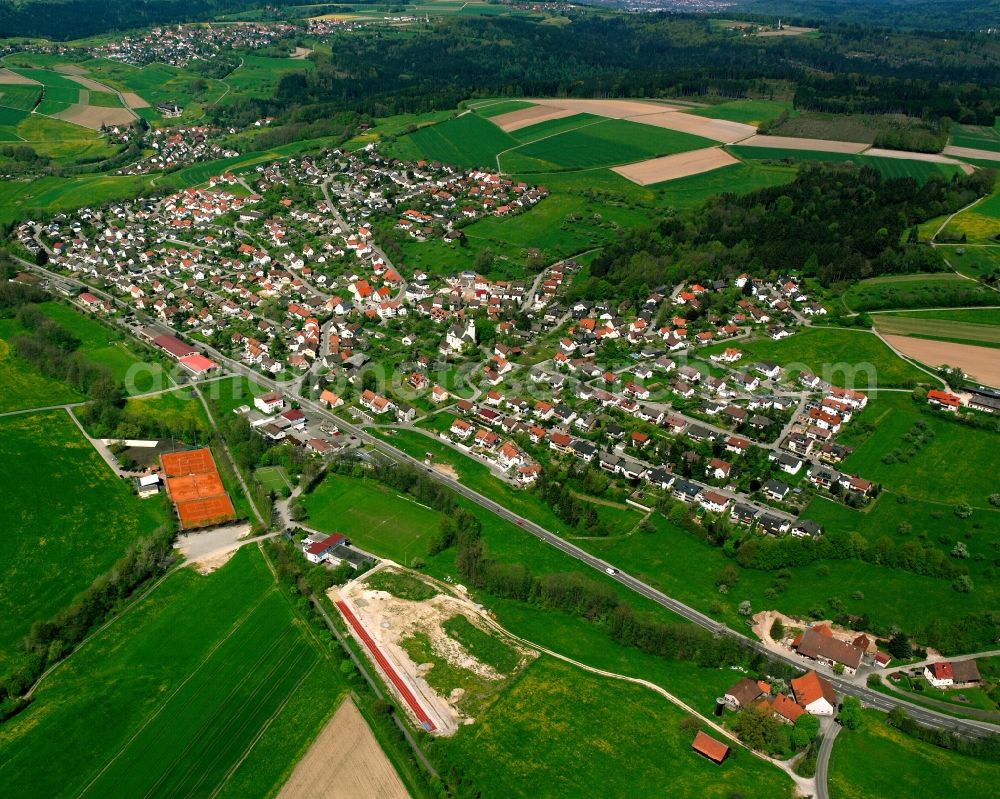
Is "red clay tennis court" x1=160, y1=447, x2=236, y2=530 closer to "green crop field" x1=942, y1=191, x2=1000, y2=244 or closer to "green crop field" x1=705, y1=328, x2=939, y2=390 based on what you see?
"green crop field" x1=705, y1=328, x2=939, y2=390

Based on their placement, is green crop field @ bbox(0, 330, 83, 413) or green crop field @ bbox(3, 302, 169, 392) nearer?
green crop field @ bbox(0, 330, 83, 413)

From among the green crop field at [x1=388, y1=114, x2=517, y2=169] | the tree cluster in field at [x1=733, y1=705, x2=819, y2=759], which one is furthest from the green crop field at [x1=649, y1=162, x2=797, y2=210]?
the tree cluster in field at [x1=733, y1=705, x2=819, y2=759]

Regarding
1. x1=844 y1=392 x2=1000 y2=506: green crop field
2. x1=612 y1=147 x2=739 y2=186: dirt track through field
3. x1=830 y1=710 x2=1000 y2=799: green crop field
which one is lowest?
x1=830 y1=710 x2=1000 y2=799: green crop field

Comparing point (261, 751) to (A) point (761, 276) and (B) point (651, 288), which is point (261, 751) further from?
(A) point (761, 276)

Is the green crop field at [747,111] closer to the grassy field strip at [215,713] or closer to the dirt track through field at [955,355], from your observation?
the dirt track through field at [955,355]

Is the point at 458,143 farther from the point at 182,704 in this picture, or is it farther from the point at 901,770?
the point at 901,770

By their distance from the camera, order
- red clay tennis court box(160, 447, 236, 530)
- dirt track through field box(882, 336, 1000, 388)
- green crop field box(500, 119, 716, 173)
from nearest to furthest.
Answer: red clay tennis court box(160, 447, 236, 530) < dirt track through field box(882, 336, 1000, 388) < green crop field box(500, 119, 716, 173)
